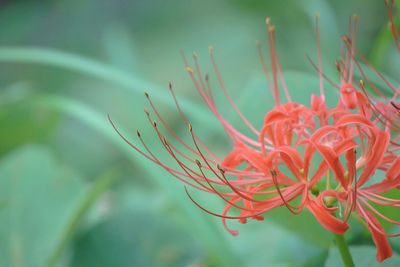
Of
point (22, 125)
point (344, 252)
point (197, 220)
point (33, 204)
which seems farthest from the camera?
point (22, 125)

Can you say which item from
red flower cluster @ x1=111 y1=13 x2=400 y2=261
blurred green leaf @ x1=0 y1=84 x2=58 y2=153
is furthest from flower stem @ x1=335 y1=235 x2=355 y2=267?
blurred green leaf @ x1=0 y1=84 x2=58 y2=153

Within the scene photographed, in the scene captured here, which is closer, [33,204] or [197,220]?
[197,220]

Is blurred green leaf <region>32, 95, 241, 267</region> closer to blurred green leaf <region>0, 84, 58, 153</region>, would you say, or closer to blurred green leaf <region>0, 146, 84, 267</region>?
blurred green leaf <region>0, 146, 84, 267</region>

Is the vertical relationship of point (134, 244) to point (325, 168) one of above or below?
below

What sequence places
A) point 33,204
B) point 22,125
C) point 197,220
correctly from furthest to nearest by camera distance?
1. point 22,125
2. point 33,204
3. point 197,220

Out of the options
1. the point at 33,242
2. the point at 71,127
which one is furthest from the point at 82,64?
the point at 71,127

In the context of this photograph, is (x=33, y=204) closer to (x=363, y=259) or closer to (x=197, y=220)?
(x=197, y=220)

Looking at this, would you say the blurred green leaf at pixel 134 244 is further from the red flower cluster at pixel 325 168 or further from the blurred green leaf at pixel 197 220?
the red flower cluster at pixel 325 168

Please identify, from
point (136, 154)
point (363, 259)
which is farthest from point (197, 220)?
point (363, 259)
